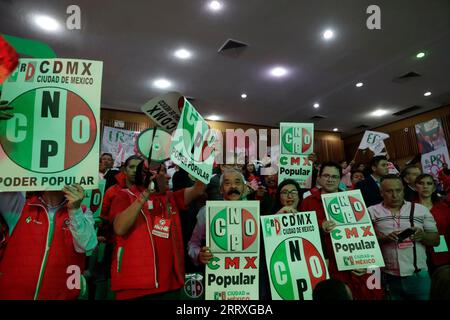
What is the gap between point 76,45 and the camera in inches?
209

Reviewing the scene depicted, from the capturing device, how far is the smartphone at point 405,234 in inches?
83.5

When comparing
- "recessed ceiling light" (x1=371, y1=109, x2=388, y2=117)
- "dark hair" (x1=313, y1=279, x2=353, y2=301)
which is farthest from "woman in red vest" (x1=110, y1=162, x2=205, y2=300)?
"recessed ceiling light" (x1=371, y1=109, x2=388, y2=117)

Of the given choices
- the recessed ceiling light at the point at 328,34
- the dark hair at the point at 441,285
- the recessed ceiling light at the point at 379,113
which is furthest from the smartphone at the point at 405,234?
the recessed ceiling light at the point at 379,113

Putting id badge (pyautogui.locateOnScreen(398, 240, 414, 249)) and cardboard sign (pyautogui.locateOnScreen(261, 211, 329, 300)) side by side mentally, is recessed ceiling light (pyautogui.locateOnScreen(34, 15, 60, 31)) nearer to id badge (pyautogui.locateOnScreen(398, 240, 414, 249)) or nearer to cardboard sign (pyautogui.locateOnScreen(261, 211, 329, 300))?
cardboard sign (pyautogui.locateOnScreen(261, 211, 329, 300))

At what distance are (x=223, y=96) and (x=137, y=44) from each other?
297 cm

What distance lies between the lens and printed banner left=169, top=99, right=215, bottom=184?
1.67 metres

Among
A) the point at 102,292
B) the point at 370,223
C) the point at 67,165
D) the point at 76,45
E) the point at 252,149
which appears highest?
the point at 76,45

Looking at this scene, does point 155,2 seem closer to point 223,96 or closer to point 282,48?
point 282,48

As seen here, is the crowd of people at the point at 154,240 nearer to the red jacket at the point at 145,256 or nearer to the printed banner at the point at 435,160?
the red jacket at the point at 145,256

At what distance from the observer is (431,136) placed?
5.16m

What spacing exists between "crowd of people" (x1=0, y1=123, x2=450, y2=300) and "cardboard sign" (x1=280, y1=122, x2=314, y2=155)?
0.53 meters
